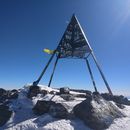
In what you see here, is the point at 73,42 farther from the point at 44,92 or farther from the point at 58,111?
the point at 58,111

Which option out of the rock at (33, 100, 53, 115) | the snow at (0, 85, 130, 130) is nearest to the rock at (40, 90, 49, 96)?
the snow at (0, 85, 130, 130)

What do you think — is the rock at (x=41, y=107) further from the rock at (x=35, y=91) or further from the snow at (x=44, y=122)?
the rock at (x=35, y=91)

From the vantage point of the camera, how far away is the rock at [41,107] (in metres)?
17.6

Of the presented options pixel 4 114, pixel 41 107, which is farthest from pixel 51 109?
pixel 4 114

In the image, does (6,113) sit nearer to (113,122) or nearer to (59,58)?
(113,122)

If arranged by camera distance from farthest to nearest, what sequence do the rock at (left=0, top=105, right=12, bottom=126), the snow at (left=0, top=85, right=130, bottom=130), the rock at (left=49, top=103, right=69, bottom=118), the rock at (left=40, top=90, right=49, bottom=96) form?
the rock at (left=40, top=90, right=49, bottom=96) < the rock at (left=0, top=105, right=12, bottom=126) < the rock at (left=49, top=103, right=69, bottom=118) < the snow at (left=0, top=85, right=130, bottom=130)

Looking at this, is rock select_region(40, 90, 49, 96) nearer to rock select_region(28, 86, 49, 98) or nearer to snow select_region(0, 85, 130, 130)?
rock select_region(28, 86, 49, 98)

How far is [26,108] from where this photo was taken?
19.2 metres

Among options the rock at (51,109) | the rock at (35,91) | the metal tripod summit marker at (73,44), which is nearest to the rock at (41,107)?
the rock at (51,109)

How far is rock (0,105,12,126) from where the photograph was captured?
56.2 feet

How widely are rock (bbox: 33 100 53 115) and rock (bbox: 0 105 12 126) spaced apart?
253 cm

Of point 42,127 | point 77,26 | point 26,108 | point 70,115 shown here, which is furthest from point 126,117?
point 77,26

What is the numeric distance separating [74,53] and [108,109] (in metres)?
12.4

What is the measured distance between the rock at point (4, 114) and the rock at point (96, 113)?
6.31m
